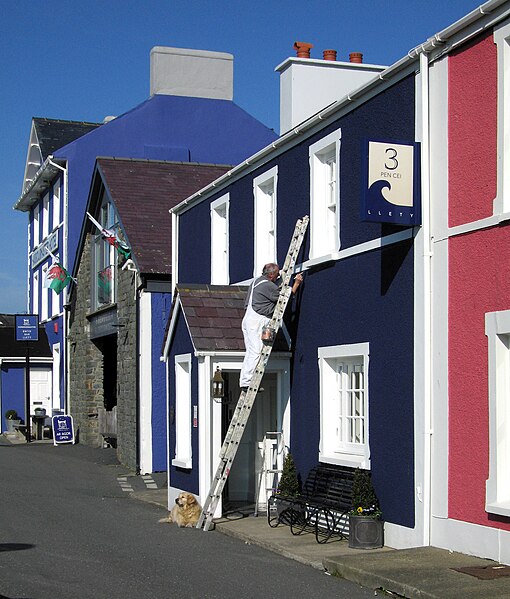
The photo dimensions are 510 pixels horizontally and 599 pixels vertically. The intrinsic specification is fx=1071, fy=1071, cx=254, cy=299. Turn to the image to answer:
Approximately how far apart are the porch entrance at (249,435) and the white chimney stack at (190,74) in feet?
61.5

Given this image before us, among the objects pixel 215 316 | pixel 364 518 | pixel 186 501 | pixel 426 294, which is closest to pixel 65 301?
pixel 215 316

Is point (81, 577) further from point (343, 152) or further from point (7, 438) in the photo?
point (7, 438)

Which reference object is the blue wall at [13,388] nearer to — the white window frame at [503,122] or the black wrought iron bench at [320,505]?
the black wrought iron bench at [320,505]

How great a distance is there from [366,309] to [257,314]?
215 centimetres

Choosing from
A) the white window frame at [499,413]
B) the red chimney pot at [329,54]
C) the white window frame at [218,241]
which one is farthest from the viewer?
the red chimney pot at [329,54]

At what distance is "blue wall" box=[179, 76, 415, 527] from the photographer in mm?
11766

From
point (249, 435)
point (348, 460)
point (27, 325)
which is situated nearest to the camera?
point (348, 460)

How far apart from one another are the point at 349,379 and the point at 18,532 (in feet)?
15.2

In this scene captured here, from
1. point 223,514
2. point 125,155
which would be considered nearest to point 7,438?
point 125,155

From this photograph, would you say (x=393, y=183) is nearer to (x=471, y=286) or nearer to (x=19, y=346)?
(x=471, y=286)

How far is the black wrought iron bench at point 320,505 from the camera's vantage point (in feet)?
41.7

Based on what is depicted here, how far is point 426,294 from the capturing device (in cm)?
1133

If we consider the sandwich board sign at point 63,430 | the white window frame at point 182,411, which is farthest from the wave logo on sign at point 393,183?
the sandwich board sign at point 63,430

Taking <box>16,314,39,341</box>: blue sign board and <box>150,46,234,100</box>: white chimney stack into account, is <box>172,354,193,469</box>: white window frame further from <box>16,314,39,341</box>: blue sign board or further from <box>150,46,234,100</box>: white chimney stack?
<box>150,46,234,100</box>: white chimney stack
